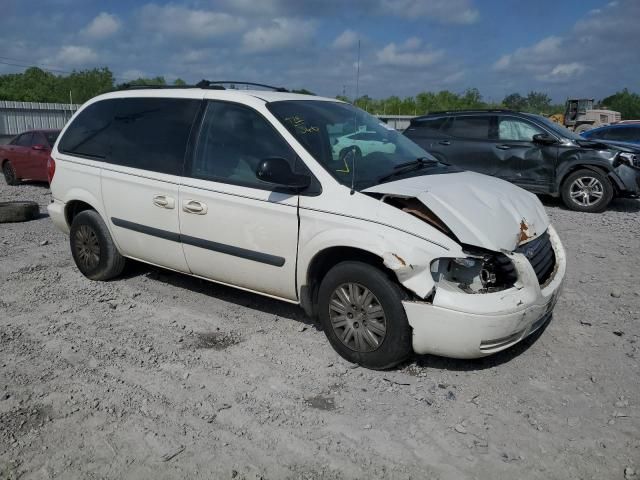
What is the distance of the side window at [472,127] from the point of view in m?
10.8

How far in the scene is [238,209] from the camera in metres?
4.32

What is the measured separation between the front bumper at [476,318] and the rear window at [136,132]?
2.42m

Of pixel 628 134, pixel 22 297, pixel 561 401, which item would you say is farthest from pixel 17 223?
pixel 628 134

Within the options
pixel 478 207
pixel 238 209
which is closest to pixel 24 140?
pixel 238 209

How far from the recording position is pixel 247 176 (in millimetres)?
4355

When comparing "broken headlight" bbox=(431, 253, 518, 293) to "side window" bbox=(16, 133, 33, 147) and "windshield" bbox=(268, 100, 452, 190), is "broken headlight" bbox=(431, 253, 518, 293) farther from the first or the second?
"side window" bbox=(16, 133, 33, 147)

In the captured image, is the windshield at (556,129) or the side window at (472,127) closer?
the windshield at (556,129)

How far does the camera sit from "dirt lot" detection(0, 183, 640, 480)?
2.95 meters

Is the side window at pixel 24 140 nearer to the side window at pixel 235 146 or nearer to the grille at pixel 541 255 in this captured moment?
the side window at pixel 235 146

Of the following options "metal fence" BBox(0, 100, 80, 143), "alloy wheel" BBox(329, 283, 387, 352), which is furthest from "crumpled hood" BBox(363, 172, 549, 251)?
"metal fence" BBox(0, 100, 80, 143)

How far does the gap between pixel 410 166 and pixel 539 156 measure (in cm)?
666

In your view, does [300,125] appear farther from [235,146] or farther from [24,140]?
[24,140]

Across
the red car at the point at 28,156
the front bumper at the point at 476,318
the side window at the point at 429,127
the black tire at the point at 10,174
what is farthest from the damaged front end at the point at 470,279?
the black tire at the point at 10,174

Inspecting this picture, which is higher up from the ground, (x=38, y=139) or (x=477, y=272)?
(x=38, y=139)
